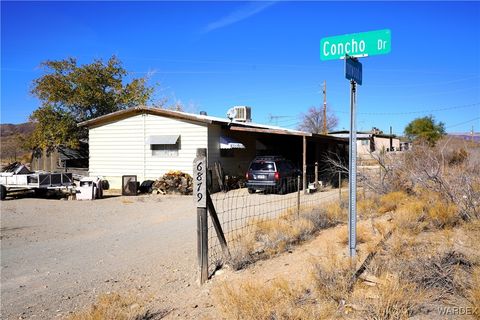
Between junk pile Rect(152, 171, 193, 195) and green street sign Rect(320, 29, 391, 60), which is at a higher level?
green street sign Rect(320, 29, 391, 60)

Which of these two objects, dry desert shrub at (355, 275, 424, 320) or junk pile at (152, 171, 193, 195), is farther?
junk pile at (152, 171, 193, 195)

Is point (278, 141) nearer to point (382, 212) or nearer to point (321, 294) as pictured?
point (382, 212)

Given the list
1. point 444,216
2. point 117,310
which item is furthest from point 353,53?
point 444,216

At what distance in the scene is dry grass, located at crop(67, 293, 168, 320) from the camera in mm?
3986

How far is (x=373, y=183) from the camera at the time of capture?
12.0 meters

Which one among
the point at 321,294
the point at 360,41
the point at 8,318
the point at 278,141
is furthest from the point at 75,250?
the point at 278,141

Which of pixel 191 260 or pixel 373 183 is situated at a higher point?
pixel 373 183

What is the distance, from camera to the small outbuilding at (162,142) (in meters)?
19.0

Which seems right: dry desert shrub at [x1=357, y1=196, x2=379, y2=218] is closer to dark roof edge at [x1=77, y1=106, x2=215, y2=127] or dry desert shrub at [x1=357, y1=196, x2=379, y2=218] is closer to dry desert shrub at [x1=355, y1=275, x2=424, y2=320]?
dry desert shrub at [x1=355, y1=275, x2=424, y2=320]

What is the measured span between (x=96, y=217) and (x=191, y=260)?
21.5 ft

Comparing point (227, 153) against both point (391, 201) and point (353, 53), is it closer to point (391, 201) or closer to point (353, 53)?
point (391, 201)

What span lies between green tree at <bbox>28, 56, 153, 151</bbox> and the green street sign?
80.0ft

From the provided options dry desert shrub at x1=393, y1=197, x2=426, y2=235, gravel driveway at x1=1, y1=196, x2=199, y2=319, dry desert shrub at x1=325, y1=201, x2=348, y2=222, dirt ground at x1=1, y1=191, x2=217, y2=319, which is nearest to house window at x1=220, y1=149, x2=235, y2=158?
gravel driveway at x1=1, y1=196, x2=199, y2=319

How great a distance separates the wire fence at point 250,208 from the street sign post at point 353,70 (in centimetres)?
308
